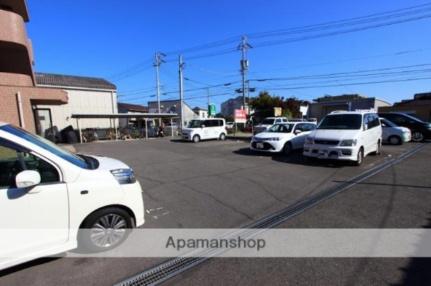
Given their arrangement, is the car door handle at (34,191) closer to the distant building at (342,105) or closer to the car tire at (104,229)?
the car tire at (104,229)

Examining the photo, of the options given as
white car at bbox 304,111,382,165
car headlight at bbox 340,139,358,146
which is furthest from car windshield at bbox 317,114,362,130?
car headlight at bbox 340,139,358,146

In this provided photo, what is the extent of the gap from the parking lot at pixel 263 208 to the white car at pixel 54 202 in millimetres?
329

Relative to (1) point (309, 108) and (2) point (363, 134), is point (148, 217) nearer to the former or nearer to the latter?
(2) point (363, 134)

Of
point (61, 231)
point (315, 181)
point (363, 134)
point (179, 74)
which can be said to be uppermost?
point (179, 74)

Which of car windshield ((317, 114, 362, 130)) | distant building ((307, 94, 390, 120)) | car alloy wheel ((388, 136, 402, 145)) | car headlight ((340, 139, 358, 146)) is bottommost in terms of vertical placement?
car alloy wheel ((388, 136, 402, 145))

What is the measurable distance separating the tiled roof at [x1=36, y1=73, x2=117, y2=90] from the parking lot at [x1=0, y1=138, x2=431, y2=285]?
21.4 metres

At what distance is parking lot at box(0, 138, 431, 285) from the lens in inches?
107

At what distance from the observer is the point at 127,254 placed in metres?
3.16

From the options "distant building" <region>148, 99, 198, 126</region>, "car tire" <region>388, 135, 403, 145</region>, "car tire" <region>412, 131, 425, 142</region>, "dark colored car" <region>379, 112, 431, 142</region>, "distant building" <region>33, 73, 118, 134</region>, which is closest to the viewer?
"car tire" <region>388, 135, 403, 145</region>

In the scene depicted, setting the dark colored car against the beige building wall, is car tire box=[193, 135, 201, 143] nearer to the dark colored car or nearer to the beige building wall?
the beige building wall

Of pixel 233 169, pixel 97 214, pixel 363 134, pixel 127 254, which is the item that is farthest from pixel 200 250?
pixel 363 134

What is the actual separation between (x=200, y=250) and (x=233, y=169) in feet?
16.8

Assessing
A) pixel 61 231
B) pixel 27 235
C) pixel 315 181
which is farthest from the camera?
pixel 315 181

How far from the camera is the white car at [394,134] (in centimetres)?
1404
